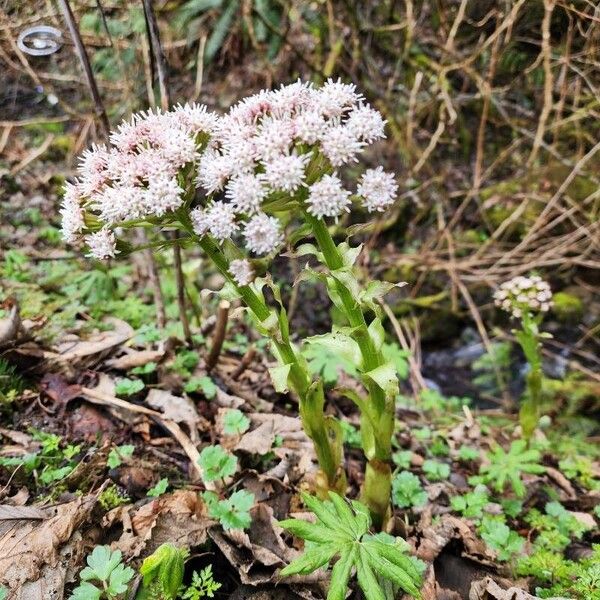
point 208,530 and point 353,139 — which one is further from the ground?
point 353,139

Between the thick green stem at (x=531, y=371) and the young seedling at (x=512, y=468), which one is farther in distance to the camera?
the thick green stem at (x=531, y=371)

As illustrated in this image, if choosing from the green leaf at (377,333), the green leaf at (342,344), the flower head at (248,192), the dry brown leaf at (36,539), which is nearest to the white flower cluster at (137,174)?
the flower head at (248,192)

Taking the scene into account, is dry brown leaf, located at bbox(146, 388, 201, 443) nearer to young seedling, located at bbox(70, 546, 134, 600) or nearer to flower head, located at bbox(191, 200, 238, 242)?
young seedling, located at bbox(70, 546, 134, 600)

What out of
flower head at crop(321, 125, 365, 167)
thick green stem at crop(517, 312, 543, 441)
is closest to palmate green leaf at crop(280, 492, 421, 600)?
flower head at crop(321, 125, 365, 167)

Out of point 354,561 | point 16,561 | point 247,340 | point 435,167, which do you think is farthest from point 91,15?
point 354,561

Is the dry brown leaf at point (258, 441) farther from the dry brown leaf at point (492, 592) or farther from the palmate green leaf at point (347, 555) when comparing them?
the dry brown leaf at point (492, 592)

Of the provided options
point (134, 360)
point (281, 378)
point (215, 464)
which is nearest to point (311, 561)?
point (281, 378)

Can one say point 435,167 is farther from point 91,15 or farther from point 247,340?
point 91,15
